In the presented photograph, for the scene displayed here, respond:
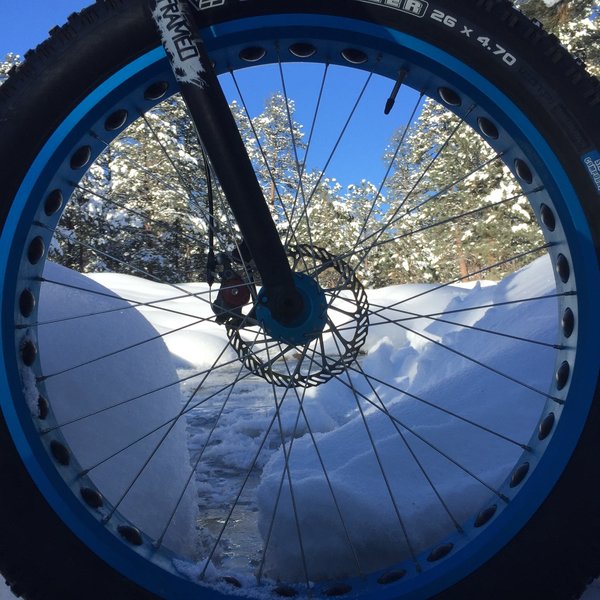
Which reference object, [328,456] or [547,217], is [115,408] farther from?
[547,217]

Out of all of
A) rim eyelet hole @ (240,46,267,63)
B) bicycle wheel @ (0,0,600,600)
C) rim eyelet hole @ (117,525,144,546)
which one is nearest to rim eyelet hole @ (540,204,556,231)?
bicycle wheel @ (0,0,600,600)

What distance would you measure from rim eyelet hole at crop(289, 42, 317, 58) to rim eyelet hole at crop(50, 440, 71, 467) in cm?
102

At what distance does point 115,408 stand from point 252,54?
3.59 feet

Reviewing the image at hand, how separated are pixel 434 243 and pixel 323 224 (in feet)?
17.1

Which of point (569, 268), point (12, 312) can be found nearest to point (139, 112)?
point (12, 312)

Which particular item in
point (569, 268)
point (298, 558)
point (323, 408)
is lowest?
point (298, 558)

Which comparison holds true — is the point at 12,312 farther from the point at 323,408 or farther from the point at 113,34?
the point at 323,408

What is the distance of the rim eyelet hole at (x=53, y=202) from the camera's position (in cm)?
122

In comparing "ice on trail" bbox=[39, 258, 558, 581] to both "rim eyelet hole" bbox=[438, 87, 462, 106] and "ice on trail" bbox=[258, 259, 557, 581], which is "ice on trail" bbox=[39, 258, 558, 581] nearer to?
"ice on trail" bbox=[258, 259, 557, 581]

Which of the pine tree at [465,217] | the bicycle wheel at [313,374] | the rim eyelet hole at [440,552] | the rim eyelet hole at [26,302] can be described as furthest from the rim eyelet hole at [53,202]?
the pine tree at [465,217]

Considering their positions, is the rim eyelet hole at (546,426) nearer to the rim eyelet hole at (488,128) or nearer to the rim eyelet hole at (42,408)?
the rim eyelet hole at (488,128)

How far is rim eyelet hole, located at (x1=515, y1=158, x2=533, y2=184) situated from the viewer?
3.88ft

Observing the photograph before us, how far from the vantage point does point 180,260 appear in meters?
18.6

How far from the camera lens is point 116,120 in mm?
1260
